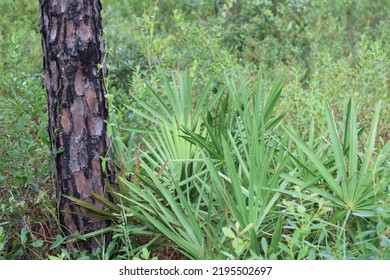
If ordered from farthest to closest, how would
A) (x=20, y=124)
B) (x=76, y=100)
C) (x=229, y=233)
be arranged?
(x=20, y=124) < (x=76, y=100) < (x=229, y=233)

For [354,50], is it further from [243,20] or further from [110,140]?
[110,140]

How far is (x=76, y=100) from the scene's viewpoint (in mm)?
3131

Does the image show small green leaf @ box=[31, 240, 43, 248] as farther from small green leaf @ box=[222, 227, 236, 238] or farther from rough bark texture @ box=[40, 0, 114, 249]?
small green leaf @ box=[222, 227, 236, 238]

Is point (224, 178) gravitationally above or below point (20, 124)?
below

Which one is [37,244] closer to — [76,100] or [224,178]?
[76,100]

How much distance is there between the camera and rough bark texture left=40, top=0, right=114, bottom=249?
3.07m

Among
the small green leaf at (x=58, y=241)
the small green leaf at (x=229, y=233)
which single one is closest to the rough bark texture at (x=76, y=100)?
the small green leaf at (x=58, y=241)

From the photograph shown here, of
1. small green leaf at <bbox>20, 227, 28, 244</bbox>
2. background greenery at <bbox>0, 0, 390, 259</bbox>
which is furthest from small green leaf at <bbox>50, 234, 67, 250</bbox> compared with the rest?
small green leaf at <bbox>20, 227, 28, 244</bbox>

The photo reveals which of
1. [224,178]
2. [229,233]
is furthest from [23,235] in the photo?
[229,233]

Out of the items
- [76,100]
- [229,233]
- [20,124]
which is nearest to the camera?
[229,233]

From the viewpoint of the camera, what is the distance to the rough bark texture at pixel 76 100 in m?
3.07

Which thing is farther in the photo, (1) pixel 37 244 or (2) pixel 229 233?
(1) pixel 37 244

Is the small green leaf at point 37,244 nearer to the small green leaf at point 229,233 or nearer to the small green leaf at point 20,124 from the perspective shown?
the small green leaf at point 20,124

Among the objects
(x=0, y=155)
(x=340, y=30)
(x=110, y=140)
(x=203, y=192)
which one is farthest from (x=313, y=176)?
(x=340, y=30)
